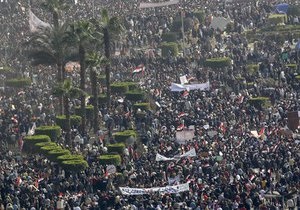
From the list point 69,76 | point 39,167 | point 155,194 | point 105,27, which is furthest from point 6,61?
point 155,194

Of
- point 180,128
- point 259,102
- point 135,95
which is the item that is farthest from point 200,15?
point 180,128

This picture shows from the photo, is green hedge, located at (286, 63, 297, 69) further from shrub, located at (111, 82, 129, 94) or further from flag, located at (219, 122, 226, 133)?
flag, located at (219, 122, 226, 133)

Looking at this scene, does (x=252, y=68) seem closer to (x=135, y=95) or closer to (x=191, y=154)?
(x=135, y=95)

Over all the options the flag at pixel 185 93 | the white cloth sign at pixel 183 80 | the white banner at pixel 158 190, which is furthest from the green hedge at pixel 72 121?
the white banner at pixel 158 190

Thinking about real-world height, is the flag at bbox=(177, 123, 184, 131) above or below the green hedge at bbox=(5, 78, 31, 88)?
above

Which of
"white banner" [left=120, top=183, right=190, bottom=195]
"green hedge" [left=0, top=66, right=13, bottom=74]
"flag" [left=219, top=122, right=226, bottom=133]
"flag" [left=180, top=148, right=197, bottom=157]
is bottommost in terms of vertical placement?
"green hedge" [left=0, top=66, right=13, bottom=74]

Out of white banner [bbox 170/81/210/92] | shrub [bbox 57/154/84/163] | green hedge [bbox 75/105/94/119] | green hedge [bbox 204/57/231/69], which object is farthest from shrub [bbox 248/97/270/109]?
shrub [bbox 57/154/84/163]
